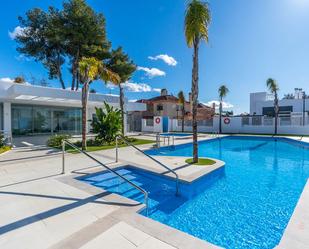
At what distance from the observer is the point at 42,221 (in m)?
3.73

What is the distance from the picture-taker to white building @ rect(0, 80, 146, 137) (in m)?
13.2

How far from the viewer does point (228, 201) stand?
574cm

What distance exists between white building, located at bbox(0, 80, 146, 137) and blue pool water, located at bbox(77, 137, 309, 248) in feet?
31.7

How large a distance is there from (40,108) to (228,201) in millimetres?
18383

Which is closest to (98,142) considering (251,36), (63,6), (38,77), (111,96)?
(111,96)

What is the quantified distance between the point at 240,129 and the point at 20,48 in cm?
2982

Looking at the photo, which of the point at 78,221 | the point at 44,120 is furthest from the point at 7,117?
the point at 78,221

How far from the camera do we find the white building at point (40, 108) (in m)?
13.2

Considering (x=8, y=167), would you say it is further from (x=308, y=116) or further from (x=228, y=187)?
(x=308, y=116)

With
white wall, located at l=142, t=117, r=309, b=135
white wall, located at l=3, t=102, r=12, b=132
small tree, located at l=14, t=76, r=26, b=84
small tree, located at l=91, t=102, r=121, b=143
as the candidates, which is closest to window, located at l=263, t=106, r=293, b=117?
white wall, located at l=142, t=117, r=309, b=135

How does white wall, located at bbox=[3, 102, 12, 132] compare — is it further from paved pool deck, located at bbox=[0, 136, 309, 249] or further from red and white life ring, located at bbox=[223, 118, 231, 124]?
red and white life ring, located at bbox=[223, 118, 231, 124]

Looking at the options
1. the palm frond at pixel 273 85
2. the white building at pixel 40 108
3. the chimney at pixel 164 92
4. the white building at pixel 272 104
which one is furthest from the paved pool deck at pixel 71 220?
the white building at pixel 272 104

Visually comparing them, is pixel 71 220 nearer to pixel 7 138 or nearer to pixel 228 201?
pixel 228 201

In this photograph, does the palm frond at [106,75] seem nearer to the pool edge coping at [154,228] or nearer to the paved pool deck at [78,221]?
the paved pool deck at [78,221]
